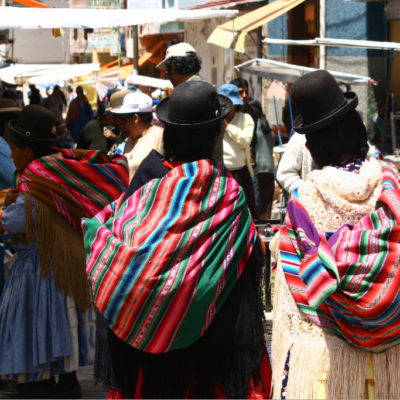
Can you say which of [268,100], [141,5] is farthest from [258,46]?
[141,5]

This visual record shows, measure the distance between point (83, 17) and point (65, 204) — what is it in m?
3.59

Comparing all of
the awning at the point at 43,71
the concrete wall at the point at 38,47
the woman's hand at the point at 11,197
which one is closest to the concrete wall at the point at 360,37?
the awning at the point at 43,71

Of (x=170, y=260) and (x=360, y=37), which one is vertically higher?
(x=360, y=37)

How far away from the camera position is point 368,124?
17.8m

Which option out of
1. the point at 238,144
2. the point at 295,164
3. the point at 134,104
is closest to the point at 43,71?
the point at 238,144

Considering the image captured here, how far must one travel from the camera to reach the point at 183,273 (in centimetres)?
288

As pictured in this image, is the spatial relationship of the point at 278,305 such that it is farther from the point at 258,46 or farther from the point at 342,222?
the point at 258,46

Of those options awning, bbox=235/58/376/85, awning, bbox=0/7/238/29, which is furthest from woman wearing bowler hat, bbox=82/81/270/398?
awning, bbox=235/58/376/85

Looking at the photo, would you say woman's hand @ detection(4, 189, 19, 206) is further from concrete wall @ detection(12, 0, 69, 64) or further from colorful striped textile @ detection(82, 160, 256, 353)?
concrete wall @ detection(12, 0, 69, 64)

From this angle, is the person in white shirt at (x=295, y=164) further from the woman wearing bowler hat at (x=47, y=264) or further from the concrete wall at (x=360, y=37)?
the concrete wall at (x=360, y=37)

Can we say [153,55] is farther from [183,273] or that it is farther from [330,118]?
[183,273]

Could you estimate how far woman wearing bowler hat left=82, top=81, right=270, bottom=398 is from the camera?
2895 millimetres

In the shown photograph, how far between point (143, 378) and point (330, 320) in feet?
2.37

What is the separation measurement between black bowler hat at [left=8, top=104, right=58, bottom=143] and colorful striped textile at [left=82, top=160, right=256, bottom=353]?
86.7 inches
